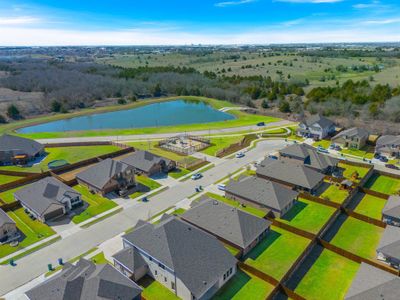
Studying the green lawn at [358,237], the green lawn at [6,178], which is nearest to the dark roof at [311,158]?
the green lawn at [358,237]

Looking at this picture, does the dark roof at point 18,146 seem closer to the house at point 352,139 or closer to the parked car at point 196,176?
the parked car at point 196,176

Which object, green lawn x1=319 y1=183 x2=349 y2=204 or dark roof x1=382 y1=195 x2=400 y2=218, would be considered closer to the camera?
dark roof x1=382 y1=195 x2=400 y2=218

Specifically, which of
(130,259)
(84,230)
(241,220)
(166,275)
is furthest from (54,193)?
(241,220)

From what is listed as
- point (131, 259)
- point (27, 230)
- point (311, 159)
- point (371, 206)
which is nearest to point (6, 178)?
point (27, 230)

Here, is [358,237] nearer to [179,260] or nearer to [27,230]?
[179,260]

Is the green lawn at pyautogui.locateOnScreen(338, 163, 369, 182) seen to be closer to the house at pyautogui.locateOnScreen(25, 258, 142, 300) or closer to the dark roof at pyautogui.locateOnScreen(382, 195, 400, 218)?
the dark roof at pyautogui.locateOnScreen(382, 195, 400, 218)

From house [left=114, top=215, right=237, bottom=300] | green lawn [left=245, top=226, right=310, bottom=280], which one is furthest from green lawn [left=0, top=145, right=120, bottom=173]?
green lawn [left=245, top=226, right=310, bottom=280]
